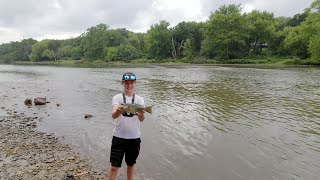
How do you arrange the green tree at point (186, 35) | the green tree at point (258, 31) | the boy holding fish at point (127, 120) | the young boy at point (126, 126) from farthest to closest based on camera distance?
1. the green tree at point (186, 35)
2. the green tree at point (258, 31)
3. the young boy at point (126, 126)
4. the boy holding fish at point (127, 120)

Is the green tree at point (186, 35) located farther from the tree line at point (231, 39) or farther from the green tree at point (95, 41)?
the green tree at point (95, 41)

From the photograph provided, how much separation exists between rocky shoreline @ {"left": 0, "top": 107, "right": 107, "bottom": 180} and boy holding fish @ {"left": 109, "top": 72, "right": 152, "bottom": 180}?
2.62 metres

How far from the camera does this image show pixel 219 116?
17906 mm

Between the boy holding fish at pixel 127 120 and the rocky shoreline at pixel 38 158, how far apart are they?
8.60 feet

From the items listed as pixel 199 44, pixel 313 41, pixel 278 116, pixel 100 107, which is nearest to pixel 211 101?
pixel 278 116

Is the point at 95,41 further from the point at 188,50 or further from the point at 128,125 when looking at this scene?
the point at 128,125

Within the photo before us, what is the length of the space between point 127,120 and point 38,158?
5644 mm

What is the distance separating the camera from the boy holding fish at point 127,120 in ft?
20.9

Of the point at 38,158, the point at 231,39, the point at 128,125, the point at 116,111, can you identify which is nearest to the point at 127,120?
the point at 128,125

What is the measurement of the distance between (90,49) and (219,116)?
150 meters

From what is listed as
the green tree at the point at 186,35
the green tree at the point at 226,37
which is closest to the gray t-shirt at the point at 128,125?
the green tree at the point at 226,37

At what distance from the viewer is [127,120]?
6711 millimetres

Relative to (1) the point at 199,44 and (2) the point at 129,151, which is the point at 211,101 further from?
(1) the point at 199,44

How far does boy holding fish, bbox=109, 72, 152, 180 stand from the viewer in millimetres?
6369
